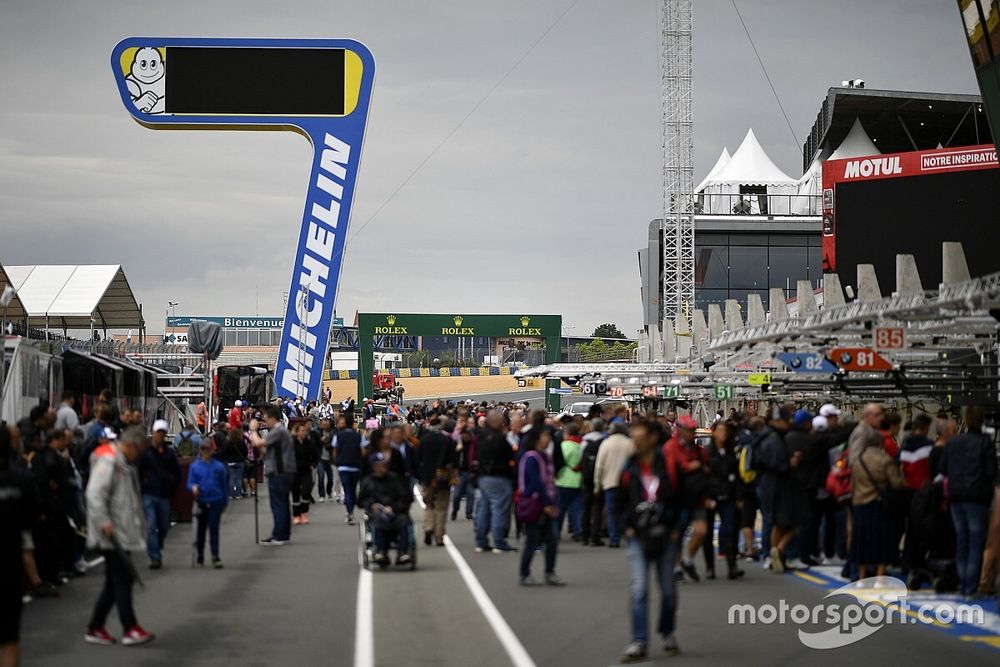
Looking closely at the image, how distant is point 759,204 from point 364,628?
73.4 m

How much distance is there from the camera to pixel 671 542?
975 centimetres

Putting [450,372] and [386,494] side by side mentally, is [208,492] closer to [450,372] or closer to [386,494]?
[386,494]

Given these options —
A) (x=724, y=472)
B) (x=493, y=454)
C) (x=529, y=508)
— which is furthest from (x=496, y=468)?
(x=724, y=472)

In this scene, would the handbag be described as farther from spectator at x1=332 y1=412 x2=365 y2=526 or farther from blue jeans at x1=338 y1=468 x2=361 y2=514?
blue jeans at x1=338 y1=468 x2=361 y2=514

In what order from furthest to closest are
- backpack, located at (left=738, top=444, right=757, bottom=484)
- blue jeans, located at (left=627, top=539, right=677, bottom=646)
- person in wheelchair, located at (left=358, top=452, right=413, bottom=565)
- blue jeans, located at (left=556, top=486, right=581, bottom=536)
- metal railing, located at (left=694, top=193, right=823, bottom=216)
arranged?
metal railing, located at (left=694, top=193, right=823, bottom=216) < blue jeans, located at (left=556, top=486, right=581, bottom=536) < backpack, located at (left=738, top=444, right=757, bottom=484) < person in wheelchair, located at (left=358, top=452, right=413, bottom=565) < blue jeans, located at (left=627, top=539, right=677, bottom=646)

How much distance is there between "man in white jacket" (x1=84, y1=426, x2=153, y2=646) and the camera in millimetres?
9969

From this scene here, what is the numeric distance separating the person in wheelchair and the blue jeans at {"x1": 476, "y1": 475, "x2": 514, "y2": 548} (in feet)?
4.98

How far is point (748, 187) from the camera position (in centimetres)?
8212

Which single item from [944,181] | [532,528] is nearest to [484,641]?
[532,528]

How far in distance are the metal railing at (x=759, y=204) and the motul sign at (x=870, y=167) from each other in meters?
33.7

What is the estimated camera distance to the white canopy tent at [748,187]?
81062 mm

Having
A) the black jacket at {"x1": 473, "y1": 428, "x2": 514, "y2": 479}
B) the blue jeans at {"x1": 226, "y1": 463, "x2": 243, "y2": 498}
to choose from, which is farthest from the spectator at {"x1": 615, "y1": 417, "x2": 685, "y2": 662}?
the blue jeans at {"x1": 226, "y1": 463, "x2": 243, "y2": 498}

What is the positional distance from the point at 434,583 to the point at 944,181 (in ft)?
108

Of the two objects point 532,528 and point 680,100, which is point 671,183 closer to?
point 680,100
